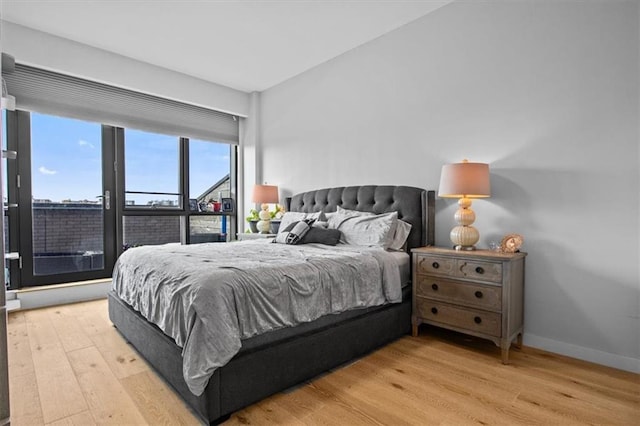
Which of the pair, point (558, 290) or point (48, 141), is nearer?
point (558, 290)

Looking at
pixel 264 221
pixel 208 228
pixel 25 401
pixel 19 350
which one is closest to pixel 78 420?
pixel 25 401

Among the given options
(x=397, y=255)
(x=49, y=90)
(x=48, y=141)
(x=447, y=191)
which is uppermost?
(x=49, y=90)

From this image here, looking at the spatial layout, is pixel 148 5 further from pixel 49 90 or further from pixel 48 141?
pixel 48 141

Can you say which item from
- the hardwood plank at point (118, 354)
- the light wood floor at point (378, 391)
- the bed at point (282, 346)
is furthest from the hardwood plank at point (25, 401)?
the bed at point (282, 346)

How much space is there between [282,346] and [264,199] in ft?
9.23

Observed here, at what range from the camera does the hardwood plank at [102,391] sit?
170 cm

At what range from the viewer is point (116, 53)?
3908 mm

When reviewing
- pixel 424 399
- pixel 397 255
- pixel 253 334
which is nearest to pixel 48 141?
pixel 253 334

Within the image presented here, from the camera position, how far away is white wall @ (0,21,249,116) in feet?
11.1

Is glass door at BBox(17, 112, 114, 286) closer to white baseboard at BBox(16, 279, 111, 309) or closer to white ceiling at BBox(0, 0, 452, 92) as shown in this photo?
white baseboard at BBox(16, 279, 111, 309)

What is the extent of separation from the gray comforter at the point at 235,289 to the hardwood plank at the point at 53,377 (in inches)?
20.1

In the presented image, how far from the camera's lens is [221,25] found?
334 cm

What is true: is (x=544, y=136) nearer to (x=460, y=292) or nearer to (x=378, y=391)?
(x=460, y=292)

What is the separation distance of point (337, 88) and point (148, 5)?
1984mm
